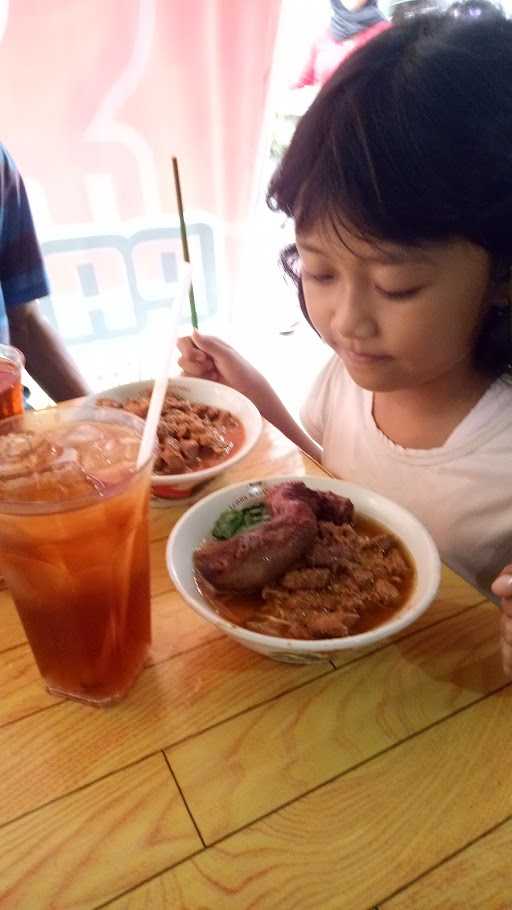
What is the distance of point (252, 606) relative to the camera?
0.72 metres

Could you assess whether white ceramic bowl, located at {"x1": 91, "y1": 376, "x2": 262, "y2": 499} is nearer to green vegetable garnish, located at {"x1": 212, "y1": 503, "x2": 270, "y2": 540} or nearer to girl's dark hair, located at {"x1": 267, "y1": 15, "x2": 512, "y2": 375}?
green vegetable garnish, located at {"x1": 212, "y1": 503, "x2": 270, "y2": 540}

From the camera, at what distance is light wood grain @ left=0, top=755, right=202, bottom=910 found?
1.66 ft

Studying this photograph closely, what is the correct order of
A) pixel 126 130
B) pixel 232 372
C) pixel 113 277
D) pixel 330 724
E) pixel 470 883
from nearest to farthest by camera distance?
pixel 470 883 → pixel 330 724 → pixel 232 372 → pixel 126 130 → pixel 113 277

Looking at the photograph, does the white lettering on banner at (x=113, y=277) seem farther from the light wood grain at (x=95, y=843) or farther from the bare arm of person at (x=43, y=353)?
the light wood grain at (x=95, y=843)

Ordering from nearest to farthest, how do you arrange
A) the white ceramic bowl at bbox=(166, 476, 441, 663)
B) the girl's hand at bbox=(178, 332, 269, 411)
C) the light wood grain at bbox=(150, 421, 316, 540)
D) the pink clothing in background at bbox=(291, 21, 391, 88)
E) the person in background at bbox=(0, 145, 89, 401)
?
the white ceramic bowl at bbox=(166, 476, 441, 663), the light wood grain at bbox=(150, 421, 316, 540), the girl's hand at bbox=(178, 332, 269, 411), the person in background at bbox=(0, 145, 89, 401), the pink clothing in background at bbox=(291, 21, 391, 88)

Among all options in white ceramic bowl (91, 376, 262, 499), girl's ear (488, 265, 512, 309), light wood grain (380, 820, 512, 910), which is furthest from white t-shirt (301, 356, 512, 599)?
light wood grain (380, 820, 512, 910)

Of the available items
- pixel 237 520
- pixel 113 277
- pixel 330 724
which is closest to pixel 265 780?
pixel 330 724

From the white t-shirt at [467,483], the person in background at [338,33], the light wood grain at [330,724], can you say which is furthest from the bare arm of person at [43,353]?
the person in background at [338,33]

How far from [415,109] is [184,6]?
7.47 feet

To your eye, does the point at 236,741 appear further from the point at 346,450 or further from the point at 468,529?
the point at 346,450

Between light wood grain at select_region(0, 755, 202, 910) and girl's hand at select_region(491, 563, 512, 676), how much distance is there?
1.21ft

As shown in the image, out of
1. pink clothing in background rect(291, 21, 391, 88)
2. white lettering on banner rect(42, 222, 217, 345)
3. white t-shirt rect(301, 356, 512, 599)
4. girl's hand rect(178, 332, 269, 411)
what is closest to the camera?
white t-shirt rect(301, 356, 512, 599)

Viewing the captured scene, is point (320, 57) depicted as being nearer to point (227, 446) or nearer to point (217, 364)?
point (217, 364)

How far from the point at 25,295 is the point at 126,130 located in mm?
1263
